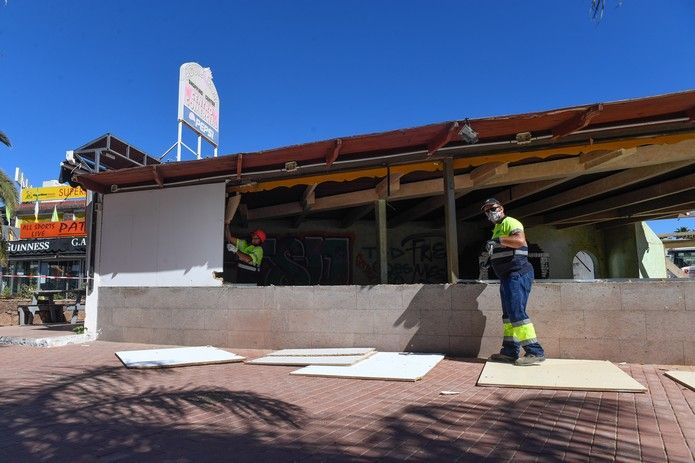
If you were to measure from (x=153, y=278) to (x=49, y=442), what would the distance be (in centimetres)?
578

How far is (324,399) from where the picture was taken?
4.57 metres

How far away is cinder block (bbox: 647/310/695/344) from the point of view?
18.9 feet

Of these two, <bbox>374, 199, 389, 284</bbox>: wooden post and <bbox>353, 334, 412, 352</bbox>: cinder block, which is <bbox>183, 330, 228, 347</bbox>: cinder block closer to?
<bbox>353, 334, 412, 352</bbox>: cinder block

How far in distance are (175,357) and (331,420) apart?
3878mm

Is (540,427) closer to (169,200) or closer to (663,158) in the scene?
(663,158)

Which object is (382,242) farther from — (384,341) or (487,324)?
(487,324)

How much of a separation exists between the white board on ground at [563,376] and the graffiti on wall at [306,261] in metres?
7.62

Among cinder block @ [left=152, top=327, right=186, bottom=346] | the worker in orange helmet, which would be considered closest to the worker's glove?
the worker in orange helmet

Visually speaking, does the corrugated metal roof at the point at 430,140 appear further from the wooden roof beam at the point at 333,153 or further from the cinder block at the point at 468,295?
the cinder block at the point at 468,295

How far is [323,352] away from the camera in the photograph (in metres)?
6.83

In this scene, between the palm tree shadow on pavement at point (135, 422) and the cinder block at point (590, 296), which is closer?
the palm tree shadow on pavement at point (135, 422)

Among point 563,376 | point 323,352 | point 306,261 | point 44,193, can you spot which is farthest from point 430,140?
point 44,193

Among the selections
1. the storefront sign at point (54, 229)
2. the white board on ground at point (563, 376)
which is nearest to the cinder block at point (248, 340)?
the white board on ground at point (563, 376)

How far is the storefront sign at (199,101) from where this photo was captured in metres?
13.4
